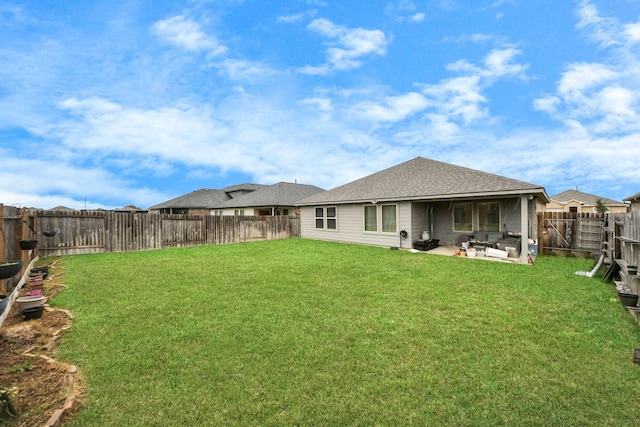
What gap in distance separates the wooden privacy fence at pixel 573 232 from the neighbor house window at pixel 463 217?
2707 mm

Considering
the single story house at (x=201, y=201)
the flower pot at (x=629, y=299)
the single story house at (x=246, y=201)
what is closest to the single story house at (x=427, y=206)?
the flower pot at (x=629, y=299)

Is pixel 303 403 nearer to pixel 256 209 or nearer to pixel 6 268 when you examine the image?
pixel 6 268

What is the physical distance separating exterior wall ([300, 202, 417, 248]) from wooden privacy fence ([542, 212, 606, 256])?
5.44 metres

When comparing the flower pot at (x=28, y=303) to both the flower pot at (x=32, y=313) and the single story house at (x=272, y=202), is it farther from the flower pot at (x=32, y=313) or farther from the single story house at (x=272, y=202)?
the single story house at (x=272, y=202)

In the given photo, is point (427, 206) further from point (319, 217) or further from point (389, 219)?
point (319, 217)

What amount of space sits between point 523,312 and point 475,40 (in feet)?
37.0

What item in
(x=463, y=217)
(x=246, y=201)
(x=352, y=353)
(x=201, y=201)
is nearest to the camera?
(x=352, y=353)

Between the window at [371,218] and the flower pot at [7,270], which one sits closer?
the flower pot at [7,270]

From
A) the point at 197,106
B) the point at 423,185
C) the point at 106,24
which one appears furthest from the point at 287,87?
the point at 423,185

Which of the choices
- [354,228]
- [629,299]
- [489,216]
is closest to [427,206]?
[489,216]

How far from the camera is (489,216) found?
39.7 feet

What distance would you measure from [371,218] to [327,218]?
3219mm

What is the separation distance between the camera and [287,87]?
13734 millimetres

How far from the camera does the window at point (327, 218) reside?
15.9m
